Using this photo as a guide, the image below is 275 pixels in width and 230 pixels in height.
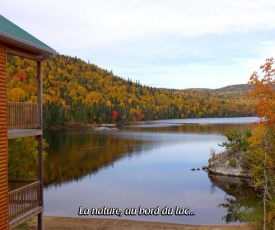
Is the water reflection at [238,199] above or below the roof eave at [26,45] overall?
below

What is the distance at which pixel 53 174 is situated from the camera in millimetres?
42031

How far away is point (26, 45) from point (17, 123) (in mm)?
2746

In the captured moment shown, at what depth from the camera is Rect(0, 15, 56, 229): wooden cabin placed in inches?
455

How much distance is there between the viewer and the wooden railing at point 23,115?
40.2 ft

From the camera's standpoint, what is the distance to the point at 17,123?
12.5 meters

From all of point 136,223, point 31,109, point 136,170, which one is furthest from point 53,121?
point 31,109

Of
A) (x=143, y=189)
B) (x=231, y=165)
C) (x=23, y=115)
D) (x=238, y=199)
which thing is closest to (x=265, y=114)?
(x=23, y=115)

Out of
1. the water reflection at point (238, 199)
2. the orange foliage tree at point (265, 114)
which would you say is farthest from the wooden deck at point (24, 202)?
the water reflection at point (238, 199)

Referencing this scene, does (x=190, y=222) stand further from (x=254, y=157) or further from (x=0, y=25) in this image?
(x=0, y=25)

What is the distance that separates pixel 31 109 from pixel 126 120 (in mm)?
150255

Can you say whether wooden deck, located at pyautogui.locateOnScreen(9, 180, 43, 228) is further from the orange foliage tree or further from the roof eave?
the orange foliage tree

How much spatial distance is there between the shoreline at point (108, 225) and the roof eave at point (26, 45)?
12738 mm

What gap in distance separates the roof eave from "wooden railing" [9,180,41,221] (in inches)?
202

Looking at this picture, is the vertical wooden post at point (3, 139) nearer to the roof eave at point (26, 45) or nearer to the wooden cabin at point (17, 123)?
the wooden cabin at point (17, 123)
